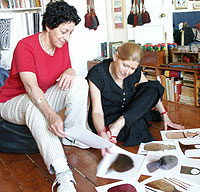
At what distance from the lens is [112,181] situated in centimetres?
147

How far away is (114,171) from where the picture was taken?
1.53 meters

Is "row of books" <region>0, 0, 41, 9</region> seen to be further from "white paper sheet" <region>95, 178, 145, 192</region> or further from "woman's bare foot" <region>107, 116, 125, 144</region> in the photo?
"white paper sheet" <region>95, 178, 145, 192</region>

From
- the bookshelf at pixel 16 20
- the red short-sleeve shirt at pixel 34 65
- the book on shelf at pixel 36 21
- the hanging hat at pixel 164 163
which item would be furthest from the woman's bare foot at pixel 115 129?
the book on shelf at pixel 36 21

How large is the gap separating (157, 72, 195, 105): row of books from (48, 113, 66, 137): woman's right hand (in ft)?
5.78

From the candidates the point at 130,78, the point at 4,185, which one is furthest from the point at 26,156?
the point at 130,78

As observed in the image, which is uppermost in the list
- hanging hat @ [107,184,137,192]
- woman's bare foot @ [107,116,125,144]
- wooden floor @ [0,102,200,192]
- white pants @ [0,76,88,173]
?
white pants @ [0,76,88,173]

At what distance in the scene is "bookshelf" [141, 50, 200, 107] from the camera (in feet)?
8.95

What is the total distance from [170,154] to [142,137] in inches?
11.3

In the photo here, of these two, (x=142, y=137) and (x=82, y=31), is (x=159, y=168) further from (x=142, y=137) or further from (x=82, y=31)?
(x=82, y=31)

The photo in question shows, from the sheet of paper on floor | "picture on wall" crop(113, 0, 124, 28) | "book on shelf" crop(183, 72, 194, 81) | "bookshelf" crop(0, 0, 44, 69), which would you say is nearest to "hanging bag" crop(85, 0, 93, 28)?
"picture on wall" crop(113, 0, 124, 28)

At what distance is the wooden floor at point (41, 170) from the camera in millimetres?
1527

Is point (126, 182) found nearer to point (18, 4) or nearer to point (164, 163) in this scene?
point (164, 163)

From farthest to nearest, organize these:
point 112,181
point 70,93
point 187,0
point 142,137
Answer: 1. point 187,0
2. point 142,137
3. point 70,93
4. point 112,181

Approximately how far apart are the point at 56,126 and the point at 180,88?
1.87 metres
